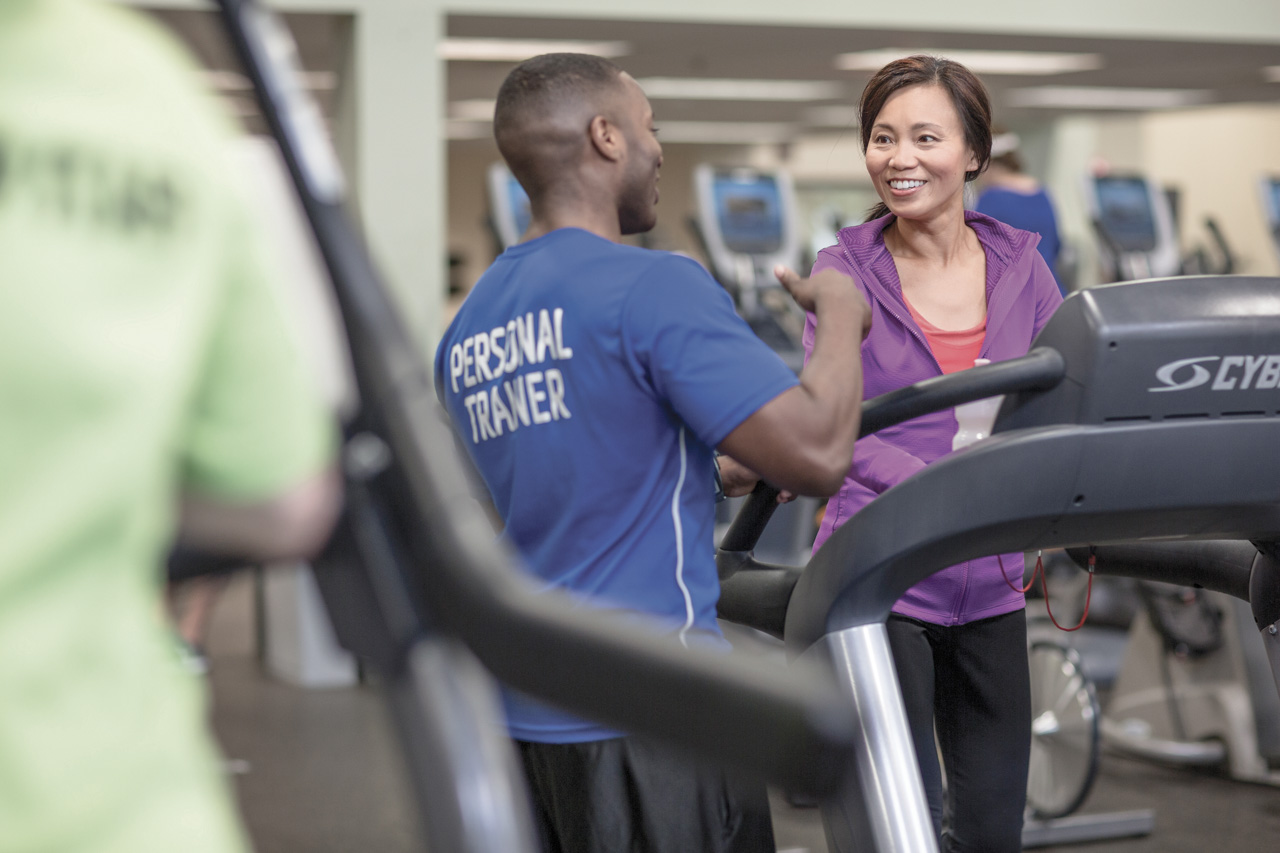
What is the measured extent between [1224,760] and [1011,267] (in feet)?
8.72

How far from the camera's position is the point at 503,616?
49 cm

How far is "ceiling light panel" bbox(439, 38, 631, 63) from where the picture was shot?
6.94 metres

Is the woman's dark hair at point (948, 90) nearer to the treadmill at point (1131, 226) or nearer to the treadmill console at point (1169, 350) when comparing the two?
the treadmill console at point (1169, 350)

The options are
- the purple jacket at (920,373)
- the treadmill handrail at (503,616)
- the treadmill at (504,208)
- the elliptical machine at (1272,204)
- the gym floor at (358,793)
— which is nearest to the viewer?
the treadmill handrail at (503,616)

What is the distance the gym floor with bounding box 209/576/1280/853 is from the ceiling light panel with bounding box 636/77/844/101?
563 cm

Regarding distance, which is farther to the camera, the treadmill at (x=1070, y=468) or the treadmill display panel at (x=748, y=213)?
the treadmill display panel at (x=748, y=213)

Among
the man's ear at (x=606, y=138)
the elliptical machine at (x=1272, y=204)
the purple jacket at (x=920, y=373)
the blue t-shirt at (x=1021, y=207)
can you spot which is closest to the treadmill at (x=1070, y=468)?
the purple jacket at (x=920, y=373)

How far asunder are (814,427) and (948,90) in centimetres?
81

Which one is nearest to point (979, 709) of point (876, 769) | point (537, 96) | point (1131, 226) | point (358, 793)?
point (876, 769)

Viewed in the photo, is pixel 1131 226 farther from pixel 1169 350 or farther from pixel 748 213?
pixel 1169 350

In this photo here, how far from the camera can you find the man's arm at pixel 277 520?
0.54 meters

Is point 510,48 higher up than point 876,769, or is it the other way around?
point 510,48

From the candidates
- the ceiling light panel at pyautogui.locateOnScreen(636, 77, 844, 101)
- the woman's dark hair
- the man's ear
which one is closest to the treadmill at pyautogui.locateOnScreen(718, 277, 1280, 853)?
the man's ear

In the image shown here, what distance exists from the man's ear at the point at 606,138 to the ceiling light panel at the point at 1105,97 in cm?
867
